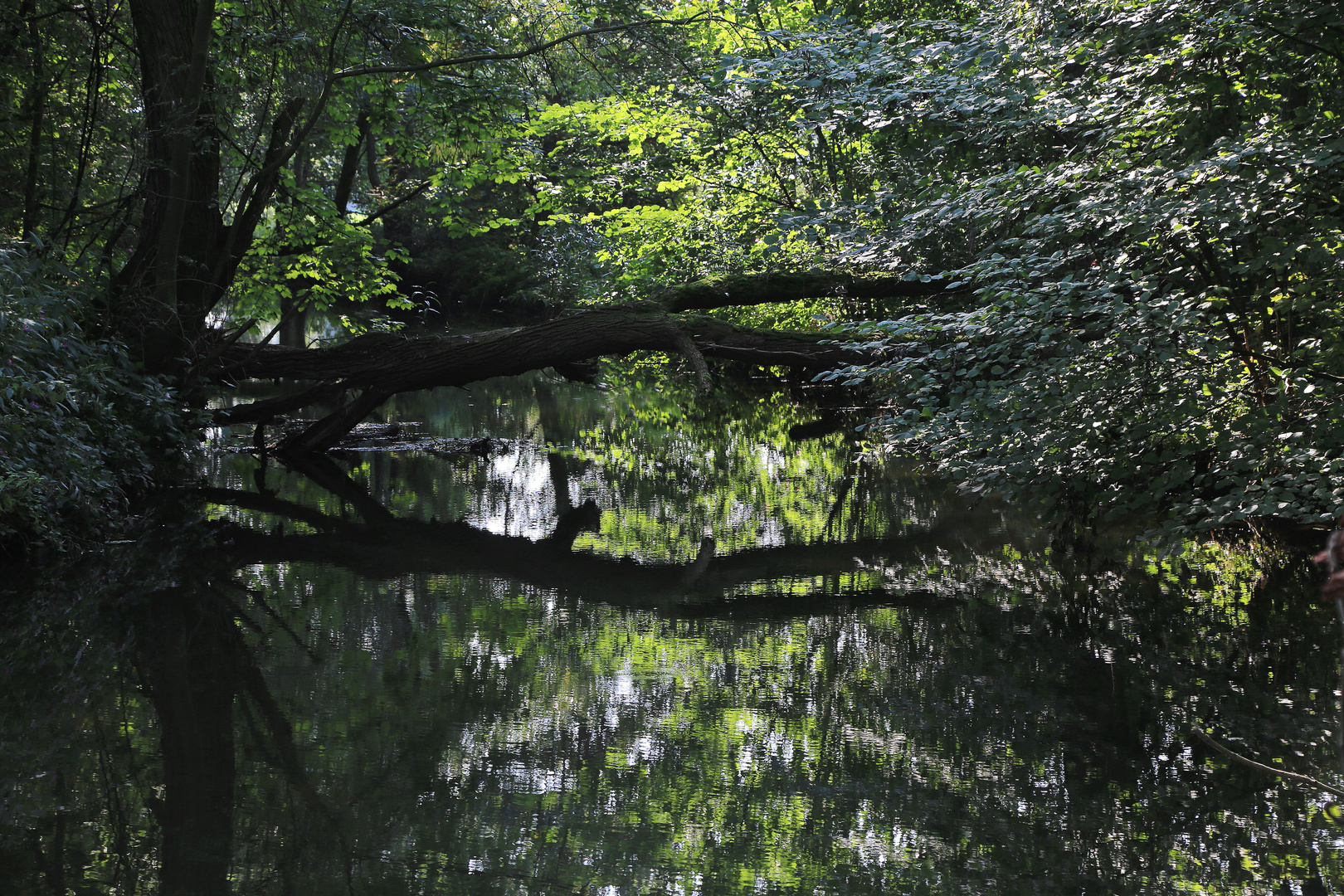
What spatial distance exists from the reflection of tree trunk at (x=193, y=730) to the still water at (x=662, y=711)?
0.05 ft

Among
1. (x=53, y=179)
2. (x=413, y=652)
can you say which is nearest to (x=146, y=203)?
(x=53, y=179)

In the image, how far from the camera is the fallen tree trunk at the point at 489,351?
8789 mm

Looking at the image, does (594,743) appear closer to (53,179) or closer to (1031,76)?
(1031,76)

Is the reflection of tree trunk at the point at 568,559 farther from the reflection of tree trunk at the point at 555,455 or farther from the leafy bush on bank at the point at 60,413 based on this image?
the reflection of tree trunk at the point at 555,455

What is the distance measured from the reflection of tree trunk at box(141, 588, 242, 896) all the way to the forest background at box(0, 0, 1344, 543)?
1.18m

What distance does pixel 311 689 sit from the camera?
12.8ft

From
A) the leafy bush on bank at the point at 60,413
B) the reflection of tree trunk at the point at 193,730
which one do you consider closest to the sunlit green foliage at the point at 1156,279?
the reflection of tree trunk at the point at 193,730

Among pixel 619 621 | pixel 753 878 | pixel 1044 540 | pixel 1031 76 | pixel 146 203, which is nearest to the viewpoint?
pixel 753 878

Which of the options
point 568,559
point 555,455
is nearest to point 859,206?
point 568,559

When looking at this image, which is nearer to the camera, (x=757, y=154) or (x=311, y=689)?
(x=311, y=689)

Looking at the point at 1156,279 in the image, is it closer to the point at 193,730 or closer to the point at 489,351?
the point at 193,730

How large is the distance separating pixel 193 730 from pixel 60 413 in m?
3.21

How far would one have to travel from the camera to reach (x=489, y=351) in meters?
8.87

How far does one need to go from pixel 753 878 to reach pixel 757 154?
42.0 ft
